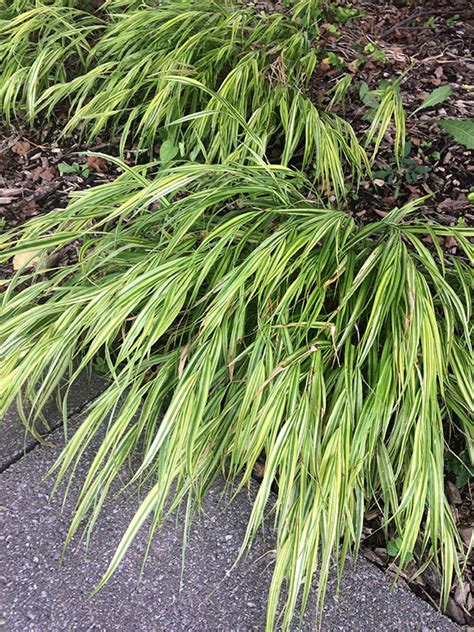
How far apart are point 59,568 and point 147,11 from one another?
6.84 ft

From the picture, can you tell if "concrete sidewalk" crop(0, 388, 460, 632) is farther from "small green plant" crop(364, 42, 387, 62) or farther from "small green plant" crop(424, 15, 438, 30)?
→ "small green plant" crop(424, 15, 438, 30)

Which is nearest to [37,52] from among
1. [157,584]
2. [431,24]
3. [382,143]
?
[382,143]

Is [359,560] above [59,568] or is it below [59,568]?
below

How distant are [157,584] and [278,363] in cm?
55

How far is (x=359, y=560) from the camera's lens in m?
1.44

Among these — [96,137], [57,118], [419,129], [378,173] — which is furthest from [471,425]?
[57,118]

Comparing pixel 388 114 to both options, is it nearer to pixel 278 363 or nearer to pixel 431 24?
pixel 278 363

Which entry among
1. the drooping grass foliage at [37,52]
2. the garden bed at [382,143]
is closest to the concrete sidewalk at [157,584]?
the garden bed at [382,143]

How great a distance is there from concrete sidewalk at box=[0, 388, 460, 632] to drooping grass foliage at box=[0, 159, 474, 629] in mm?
76

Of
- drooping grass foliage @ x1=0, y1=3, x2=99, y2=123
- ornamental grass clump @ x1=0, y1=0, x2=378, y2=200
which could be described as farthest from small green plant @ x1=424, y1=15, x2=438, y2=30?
drooping grass foliage @ x1=0, y1=3, x2=99, y2=123

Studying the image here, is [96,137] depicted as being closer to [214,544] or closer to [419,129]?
[419,129]

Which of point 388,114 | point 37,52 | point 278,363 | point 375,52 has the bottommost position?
point 278,363

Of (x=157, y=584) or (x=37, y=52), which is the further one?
(x=37, y=52)

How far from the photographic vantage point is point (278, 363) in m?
1.39
